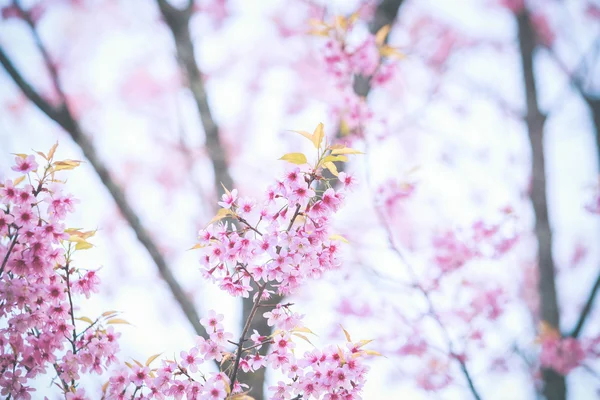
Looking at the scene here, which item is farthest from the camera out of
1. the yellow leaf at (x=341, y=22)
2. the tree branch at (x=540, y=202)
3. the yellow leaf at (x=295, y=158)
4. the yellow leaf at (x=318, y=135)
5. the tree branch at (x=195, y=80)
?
the tree branch at (x=540, y=202)

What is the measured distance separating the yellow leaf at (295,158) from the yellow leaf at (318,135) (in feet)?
0.36

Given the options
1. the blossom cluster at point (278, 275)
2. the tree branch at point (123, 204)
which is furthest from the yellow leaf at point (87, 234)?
the tree branch at point (123, 204)

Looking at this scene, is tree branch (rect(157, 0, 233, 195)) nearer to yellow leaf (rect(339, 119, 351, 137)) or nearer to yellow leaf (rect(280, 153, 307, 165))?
yellow leaf (rect(339, 119, 351, 137))

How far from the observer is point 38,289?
156cm

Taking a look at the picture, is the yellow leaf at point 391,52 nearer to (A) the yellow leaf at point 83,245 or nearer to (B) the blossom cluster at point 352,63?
(B) the blossom cluster at point 352,63

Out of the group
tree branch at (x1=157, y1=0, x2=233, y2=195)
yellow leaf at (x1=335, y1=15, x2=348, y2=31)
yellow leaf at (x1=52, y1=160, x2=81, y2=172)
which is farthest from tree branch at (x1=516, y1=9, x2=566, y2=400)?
yellow leaf at (x1=52, y1=160, x2=81, y2=172)

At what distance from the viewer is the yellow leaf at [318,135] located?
1.62 m

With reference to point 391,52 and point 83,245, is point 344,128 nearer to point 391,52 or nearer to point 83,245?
point 391,52

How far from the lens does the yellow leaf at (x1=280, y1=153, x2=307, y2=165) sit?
4.92 feet

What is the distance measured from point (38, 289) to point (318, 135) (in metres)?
1.18

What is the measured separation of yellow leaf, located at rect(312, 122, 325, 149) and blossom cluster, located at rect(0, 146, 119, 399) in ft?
3.07

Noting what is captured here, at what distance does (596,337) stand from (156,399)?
5409 mm

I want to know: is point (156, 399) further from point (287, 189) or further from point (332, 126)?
point (332, 126)

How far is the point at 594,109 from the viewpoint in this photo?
5.40 metres
